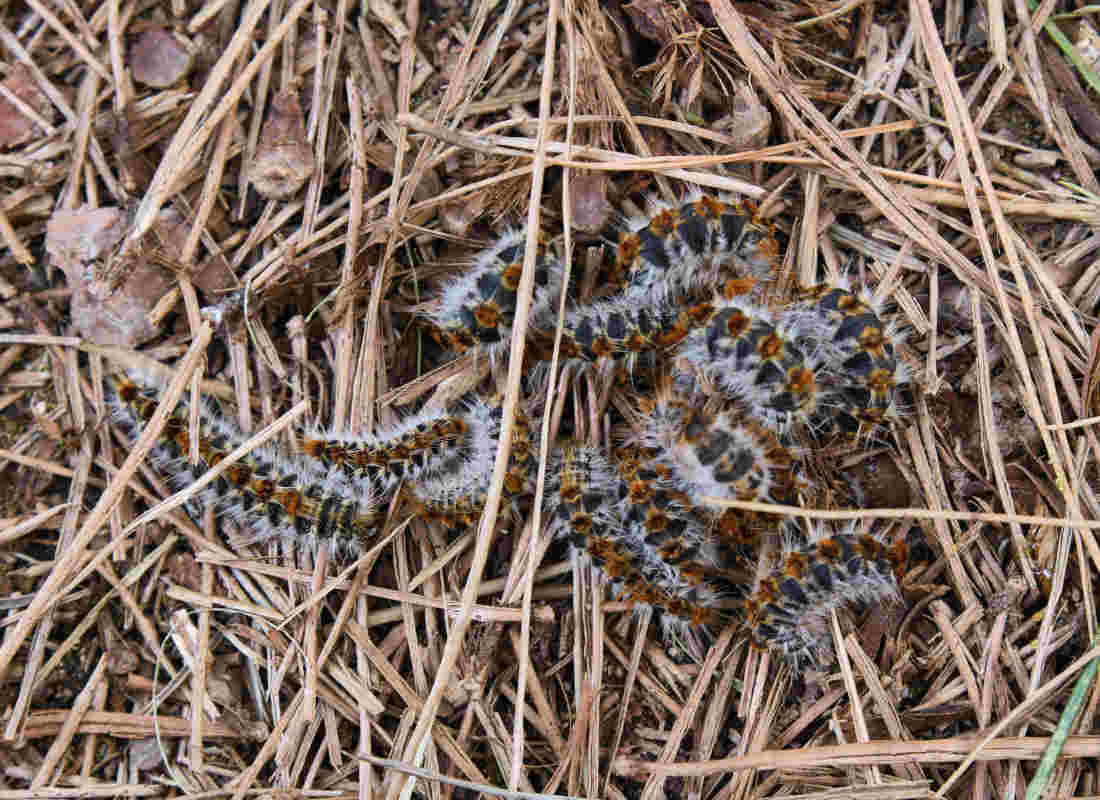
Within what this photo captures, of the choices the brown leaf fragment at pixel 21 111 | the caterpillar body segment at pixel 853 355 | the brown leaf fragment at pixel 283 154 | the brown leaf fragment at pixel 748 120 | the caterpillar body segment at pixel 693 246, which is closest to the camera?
the caterpillar body segment at pixel 853 355

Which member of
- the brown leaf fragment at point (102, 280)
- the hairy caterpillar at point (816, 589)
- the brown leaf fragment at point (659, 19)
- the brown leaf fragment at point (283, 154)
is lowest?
the hairy caterpillar at point (816, 589)

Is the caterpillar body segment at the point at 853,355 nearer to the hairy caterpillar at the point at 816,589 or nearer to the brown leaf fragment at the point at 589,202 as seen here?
the hairy caterpillar at the point at 816,589

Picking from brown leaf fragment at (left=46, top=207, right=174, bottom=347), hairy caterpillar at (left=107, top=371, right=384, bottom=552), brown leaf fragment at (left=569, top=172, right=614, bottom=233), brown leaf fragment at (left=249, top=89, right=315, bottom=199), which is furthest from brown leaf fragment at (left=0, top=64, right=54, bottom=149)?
brown leaf fragment at (left=569, top=172, right=614, bottom=233)

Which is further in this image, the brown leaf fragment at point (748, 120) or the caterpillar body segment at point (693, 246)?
the brown leaf fragment at point (748, 120)

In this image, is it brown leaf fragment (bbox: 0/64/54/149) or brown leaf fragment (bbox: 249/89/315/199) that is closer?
brown leaf fragment (bbox: 249/89/315/199)

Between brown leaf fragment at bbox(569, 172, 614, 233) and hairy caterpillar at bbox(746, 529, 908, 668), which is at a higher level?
brown leaf fragment at bbox(569, 172, 614, 233)

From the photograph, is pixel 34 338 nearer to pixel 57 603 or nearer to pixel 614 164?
pixel 57 603

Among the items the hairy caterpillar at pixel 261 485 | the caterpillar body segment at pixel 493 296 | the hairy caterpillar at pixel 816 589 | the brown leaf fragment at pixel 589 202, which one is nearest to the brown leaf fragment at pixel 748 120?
the brown leaf fragment at pixel 589 202

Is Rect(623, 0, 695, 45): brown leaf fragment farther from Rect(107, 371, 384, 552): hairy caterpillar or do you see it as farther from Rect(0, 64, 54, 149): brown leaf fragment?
Rect(0, 64, 54, 149): brown leaf fragment
